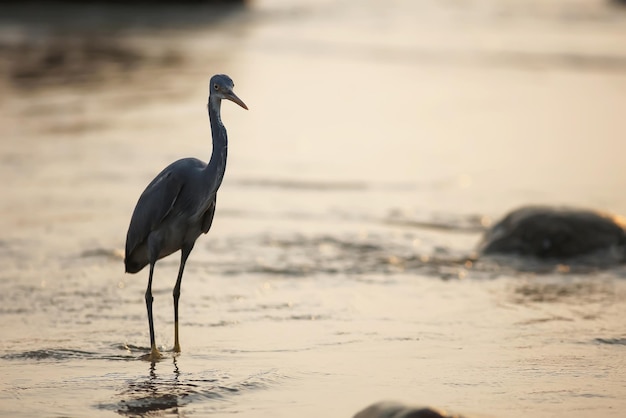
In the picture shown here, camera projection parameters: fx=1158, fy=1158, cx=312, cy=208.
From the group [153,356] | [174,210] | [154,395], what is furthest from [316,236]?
[154,395]

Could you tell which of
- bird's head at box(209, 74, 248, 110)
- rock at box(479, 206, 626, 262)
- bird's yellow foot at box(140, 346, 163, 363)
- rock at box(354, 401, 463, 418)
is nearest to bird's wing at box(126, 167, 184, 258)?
bird's head at box(209, 74, 248, 110)

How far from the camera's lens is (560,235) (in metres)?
9.73

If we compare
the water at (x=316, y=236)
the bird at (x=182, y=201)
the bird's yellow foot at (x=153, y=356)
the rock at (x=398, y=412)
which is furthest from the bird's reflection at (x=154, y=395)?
the rock at (x=398, y=412)

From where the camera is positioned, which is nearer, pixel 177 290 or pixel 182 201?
pixel 182 201

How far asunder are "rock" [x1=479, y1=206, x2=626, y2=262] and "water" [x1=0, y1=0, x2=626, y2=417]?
0.98 feet

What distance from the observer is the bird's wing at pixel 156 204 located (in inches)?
273

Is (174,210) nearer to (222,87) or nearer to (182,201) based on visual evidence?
(182,201)

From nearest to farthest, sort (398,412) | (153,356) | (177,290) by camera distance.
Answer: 1. (398,412)
2. (153,356)
3. (177,290)

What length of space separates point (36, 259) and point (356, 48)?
1751 cm

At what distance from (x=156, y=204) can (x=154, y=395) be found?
4.31ft

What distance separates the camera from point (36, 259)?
31.0 ft

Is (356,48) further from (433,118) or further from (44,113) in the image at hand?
(44,113)

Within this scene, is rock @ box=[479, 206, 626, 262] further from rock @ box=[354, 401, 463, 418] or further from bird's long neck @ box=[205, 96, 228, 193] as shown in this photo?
rock @ box=[354, 401, 463, 418]

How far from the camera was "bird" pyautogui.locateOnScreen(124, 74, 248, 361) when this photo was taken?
22.3 ft
